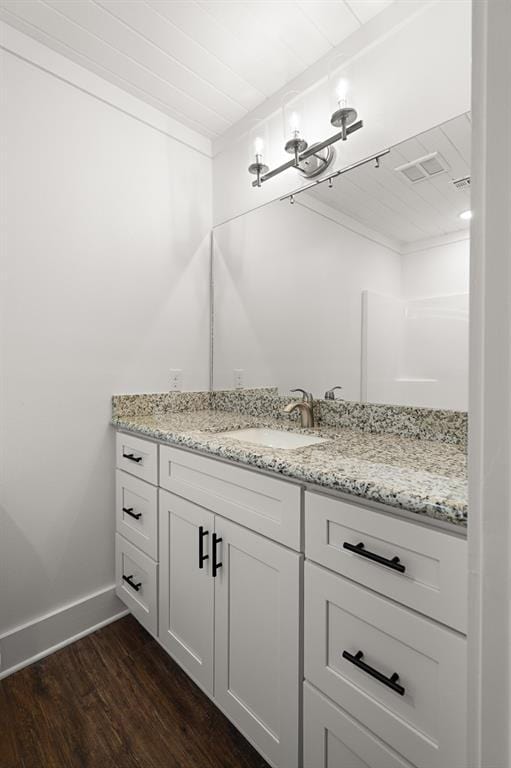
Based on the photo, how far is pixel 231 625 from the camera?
1153 millimetres

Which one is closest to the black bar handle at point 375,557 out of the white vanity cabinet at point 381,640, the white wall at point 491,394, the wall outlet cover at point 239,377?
the white vanity cabinet at point 381,640

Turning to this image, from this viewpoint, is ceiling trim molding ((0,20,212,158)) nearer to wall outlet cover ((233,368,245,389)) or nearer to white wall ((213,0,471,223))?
white wall ((213,0,471,223))

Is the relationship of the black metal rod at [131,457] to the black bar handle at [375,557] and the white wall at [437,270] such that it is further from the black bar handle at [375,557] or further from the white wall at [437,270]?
the white wall at [437,270]

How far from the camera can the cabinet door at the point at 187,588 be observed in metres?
1.25

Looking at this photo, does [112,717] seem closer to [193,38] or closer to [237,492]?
[237,492]

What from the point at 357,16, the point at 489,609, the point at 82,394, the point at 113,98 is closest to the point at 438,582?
the point at 489,609

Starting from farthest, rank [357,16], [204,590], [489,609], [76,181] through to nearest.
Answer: [76,181] → [357,16] → [204,590] → [489,609]

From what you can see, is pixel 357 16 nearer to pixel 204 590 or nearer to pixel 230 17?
pixel 230 17

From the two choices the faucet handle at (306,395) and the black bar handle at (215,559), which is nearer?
the black bar handle at (215,559)

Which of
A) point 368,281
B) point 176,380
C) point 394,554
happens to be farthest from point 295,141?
point 394,554

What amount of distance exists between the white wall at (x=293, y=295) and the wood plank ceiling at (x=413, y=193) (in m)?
0.10

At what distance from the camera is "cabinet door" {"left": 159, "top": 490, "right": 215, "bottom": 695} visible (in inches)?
49.1

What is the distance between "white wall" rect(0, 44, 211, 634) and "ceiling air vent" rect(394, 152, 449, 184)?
3.88ft

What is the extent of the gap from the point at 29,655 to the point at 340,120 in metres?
2.46
